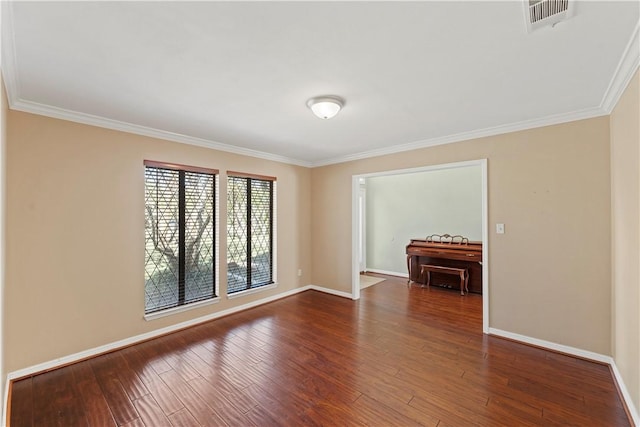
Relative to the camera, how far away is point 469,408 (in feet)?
6.87

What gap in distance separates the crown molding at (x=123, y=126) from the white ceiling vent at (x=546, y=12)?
11.7 ft

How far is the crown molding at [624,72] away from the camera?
1.69 meters

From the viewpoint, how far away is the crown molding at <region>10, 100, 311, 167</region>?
8.33 feet

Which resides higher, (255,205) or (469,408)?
(255,205)

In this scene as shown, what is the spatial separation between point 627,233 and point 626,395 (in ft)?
4.13

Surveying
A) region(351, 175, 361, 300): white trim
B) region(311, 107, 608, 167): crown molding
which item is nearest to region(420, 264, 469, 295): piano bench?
region(351, 175, 361, 300): white trim

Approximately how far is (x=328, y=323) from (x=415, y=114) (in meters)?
2.82

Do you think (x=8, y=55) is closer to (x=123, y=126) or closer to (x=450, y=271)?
(x=123, y=126)

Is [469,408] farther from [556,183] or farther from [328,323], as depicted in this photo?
[556,183]

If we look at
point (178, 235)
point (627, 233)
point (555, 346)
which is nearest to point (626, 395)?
point (555, 346)

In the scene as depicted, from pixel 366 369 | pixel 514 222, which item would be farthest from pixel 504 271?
pixel 366 369

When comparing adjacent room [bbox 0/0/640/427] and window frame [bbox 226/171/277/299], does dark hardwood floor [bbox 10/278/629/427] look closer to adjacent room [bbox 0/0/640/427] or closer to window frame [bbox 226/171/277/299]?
adjacent room [bbox 0/0/640/427]

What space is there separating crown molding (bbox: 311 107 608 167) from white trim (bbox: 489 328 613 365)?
7.84ft

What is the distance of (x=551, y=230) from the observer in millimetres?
3008
